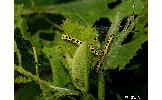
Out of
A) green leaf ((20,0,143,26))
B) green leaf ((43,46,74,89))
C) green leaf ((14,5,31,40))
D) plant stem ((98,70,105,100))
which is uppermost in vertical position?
green leaf ((20,0,143,26))

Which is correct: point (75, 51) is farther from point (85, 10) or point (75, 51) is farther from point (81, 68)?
point (85, 10)

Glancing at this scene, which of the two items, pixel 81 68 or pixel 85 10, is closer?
pixel 81 68

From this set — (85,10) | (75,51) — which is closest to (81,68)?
(75,51)

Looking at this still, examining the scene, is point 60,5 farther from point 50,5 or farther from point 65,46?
point 65,46

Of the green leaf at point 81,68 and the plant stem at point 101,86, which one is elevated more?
the green leaf at point 81,68

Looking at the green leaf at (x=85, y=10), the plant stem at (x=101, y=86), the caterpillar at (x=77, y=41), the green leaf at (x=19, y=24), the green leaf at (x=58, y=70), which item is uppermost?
the green leaf at (x=85, y=10)

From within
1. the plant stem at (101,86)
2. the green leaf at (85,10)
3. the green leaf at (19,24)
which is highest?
the green leaf at (85,10)

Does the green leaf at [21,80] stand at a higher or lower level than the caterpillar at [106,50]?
lower

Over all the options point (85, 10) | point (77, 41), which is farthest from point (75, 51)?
point (85, 10)

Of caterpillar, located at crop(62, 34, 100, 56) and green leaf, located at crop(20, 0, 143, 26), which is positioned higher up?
green leaf, located at crop(20, 0, 143, 26)
